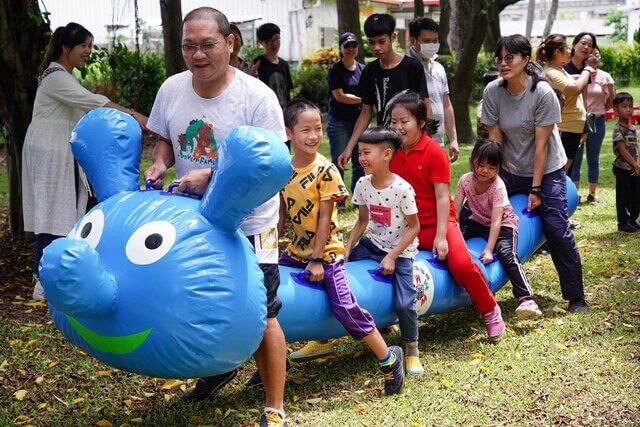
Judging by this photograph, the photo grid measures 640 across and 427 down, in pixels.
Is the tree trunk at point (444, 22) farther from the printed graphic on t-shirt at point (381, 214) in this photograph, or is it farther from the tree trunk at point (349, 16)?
the printed graphic on t-shirt at point (381, 214)

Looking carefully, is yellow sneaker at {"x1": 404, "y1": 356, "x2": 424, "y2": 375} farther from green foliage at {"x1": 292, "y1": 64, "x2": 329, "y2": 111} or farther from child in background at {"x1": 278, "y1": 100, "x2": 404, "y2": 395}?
green foliage at {"x1": 292, "y1": 64, "x2": 329, "y2": 111}

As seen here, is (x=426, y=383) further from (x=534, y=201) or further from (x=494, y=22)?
(x=494, y=22)

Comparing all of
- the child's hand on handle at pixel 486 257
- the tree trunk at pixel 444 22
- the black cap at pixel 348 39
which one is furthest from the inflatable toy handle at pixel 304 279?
the tree trunk at pixel 444 22

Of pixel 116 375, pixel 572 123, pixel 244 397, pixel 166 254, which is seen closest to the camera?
pixel 166 254

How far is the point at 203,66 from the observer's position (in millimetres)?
3857

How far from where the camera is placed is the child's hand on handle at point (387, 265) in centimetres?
499

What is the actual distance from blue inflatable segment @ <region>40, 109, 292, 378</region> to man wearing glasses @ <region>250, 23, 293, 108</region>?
18.8ft

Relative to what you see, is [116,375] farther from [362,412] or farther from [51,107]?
[51,107]

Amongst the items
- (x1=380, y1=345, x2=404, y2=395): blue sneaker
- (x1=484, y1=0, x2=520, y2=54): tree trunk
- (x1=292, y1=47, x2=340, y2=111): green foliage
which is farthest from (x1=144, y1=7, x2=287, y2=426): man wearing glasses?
(x1=484, y1=0, x2=520, y2=54): tree trunk

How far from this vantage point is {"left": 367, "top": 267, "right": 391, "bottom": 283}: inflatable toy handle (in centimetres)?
502

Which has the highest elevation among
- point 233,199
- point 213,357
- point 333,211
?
point 233,199

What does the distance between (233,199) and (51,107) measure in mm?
3651

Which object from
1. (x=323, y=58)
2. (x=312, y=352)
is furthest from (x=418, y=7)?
(x=312, y=352)

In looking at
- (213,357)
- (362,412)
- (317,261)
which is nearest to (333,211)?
(317,261)
